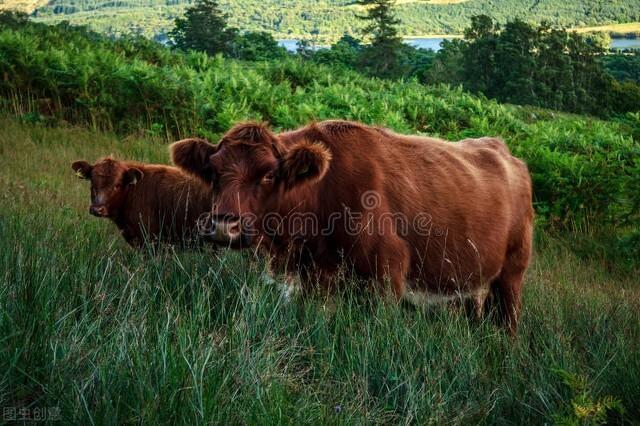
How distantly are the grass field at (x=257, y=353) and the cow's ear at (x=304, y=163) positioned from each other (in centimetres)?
75

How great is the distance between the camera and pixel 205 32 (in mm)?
37500

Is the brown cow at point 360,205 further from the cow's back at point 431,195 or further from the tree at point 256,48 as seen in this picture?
the tree at point 256,48

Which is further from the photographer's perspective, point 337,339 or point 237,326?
point 337,339

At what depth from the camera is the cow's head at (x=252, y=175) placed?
4750 millimetres

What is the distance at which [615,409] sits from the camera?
12.1 ft

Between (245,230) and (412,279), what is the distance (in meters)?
1.46

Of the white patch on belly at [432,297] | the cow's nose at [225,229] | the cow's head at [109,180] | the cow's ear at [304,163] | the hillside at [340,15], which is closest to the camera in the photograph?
the cow's nose at [225,229]

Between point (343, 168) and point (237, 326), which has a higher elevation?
point (343, 168)

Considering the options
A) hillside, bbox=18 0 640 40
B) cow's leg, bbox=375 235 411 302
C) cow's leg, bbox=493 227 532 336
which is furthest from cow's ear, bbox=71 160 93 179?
hillside, bbox=18 0 640 40

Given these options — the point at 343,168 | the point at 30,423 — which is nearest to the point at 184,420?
the point at 30,423

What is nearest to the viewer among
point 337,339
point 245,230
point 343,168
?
point 337,339

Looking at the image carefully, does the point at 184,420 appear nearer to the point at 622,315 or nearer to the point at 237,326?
the point at 237,326

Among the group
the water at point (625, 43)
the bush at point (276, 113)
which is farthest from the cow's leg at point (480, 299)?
the water at point (625, 43)

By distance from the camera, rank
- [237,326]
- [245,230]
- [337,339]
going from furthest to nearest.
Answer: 1. [245,230]
2. [337,339]
3. [237,326]
